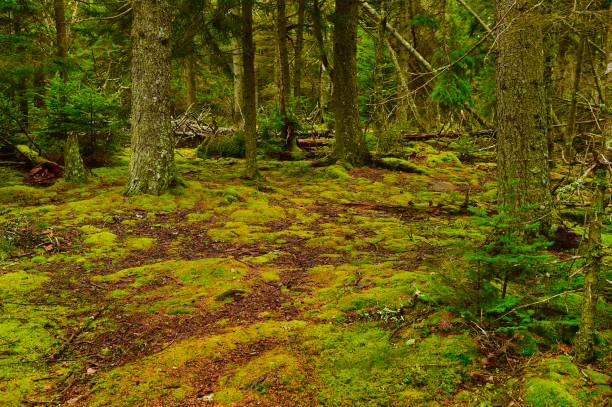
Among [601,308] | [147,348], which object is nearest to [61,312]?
[147,348]

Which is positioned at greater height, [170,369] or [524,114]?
[524,114]

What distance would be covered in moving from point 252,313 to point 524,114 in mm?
3551

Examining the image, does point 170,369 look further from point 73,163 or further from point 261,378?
point 73,163

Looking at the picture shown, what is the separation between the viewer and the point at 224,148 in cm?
1510

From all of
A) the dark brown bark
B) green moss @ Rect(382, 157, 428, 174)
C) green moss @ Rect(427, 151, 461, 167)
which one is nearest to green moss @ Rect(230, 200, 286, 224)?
green moss @ Rect(382, 157, 428, 174)

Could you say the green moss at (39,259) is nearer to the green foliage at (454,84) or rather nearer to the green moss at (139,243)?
the green moss at (139,243)

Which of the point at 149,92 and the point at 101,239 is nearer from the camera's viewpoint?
the point at 101,239

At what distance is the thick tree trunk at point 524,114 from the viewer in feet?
15.3

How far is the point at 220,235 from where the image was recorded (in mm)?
6941

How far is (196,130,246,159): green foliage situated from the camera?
1509 centimetres

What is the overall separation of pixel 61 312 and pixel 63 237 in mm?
2588

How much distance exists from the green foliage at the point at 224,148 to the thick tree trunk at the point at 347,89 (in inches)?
159

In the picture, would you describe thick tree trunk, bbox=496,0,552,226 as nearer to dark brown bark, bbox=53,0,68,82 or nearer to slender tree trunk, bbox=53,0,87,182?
slender tree trunk, bbox=53,0,87,182

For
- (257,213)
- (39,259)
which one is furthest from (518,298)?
(257,213)
